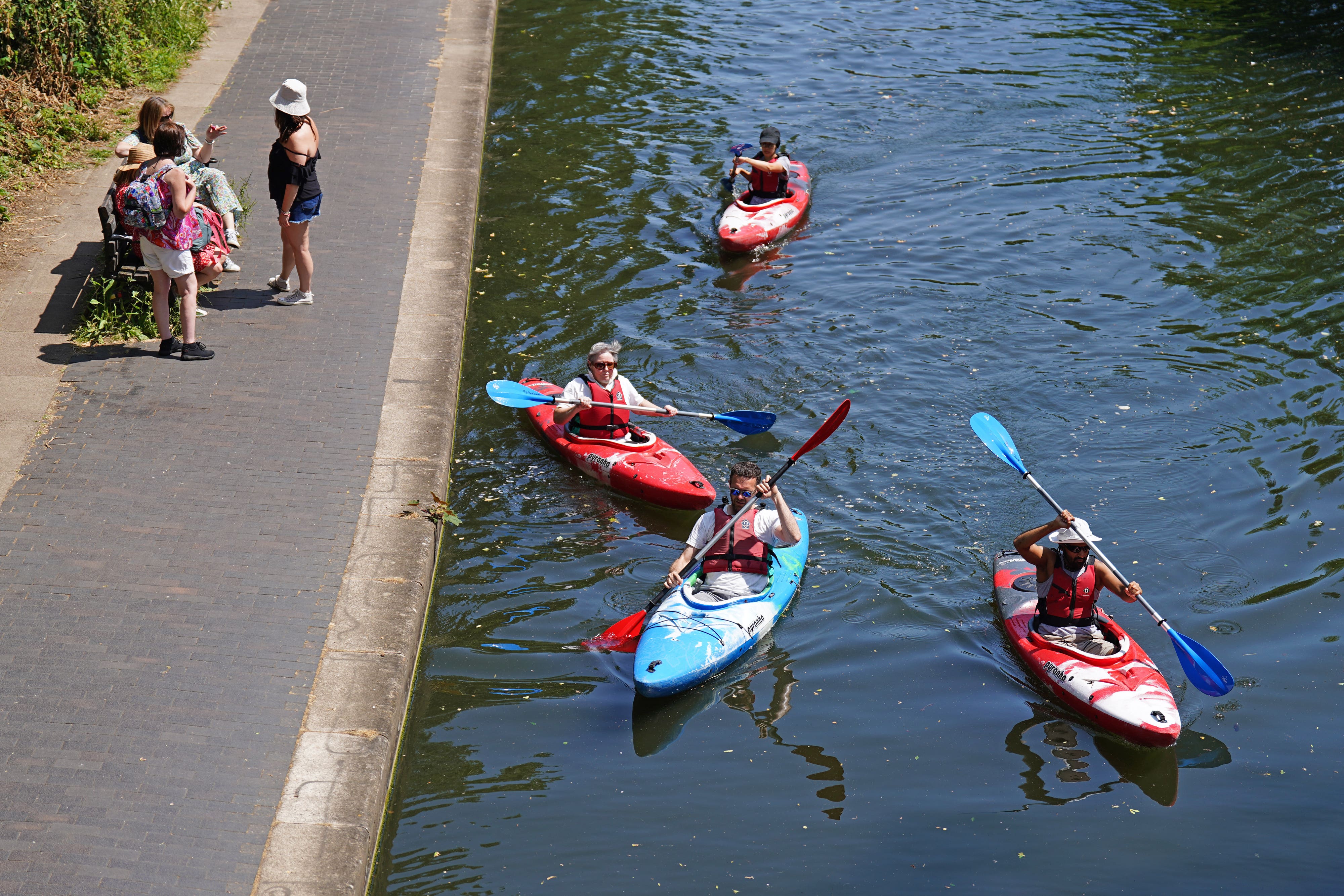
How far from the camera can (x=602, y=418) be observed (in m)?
10.3

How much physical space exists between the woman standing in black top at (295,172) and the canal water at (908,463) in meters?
2.24

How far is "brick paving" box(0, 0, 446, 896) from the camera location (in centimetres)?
592

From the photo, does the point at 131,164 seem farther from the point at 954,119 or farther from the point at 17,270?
the point at 954,119

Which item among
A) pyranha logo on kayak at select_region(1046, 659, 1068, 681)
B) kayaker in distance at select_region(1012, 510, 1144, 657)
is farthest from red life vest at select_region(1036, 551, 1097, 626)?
pyranha logo on kayak at select_region(1046, 659, 1068, 681)

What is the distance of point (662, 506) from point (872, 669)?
253 cm

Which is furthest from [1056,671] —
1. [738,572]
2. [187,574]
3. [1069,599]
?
[187,574]

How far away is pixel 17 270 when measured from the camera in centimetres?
1078

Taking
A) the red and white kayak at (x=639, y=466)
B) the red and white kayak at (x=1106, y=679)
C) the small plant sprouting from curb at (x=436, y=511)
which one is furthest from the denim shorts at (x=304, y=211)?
the red and white kayak at (x=1106, y=679)

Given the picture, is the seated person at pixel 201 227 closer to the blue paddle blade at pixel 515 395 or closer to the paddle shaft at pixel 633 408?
the blue paddle blade at pixel 515 395

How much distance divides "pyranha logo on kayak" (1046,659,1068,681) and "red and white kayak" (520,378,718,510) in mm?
3114

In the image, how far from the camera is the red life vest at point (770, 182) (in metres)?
14.7

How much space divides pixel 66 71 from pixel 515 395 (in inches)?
324

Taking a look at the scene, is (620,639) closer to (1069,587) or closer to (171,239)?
(1069,587)

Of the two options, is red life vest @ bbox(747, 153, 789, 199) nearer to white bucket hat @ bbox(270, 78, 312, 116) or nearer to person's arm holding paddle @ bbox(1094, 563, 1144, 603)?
white bucket hat @ bbox(270, 78, 312, 116)
